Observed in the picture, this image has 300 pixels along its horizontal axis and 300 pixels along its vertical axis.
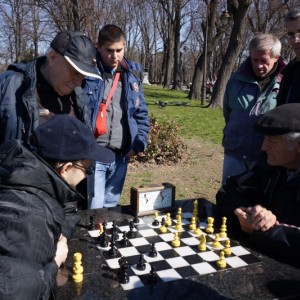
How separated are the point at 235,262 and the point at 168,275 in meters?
0.40

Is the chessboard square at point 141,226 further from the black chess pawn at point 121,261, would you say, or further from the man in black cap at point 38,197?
the man in black cap at point 38,197

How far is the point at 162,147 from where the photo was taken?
300 inches

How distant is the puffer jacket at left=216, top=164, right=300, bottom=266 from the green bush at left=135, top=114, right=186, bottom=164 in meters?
4.57

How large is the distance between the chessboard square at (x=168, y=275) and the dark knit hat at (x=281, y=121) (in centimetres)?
104

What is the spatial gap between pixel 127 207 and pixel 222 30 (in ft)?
58.8

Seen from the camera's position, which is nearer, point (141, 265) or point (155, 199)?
point (141, 265)

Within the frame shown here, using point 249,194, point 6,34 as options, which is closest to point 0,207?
point 249,194

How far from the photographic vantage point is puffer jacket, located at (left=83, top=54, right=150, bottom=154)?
138 inches

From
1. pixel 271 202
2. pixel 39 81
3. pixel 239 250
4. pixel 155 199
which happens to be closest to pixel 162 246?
pixel 239 250

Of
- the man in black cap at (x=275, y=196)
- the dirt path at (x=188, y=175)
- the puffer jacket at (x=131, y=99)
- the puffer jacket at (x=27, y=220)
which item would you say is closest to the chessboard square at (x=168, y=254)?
the man in black cap at (x=275, y=196)

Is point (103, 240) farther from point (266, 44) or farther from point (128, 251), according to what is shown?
point (266, 44)

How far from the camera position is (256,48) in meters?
3.42

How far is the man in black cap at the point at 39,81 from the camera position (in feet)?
8.61

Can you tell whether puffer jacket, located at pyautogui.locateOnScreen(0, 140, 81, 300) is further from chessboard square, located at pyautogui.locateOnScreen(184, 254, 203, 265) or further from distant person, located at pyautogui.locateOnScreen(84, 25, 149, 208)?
distant person, located at pyautogui.locateOnScreen(84, 25, 149, 208)
